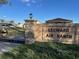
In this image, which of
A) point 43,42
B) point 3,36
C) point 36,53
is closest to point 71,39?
point 43,42

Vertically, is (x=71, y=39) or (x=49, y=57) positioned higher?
(x=71, y=39)

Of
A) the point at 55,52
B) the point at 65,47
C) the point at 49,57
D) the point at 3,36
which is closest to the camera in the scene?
the point at 49,57

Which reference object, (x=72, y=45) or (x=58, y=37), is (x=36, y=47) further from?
(x=72, y=45)

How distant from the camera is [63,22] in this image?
1295 centimetres

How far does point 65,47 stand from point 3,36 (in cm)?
584

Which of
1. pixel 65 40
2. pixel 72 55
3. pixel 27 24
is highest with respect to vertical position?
pixel 27 24

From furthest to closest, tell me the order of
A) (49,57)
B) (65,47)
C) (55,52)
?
(65,47) < (55,52) < (49,57)

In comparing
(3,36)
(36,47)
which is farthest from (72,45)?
(3,36)

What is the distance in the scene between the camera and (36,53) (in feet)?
36.4

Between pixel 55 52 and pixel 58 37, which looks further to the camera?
pixel 58 37

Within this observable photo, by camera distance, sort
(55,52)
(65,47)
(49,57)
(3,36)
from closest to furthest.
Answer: (49,57) < (55,52) < (65,47) < (3,36)

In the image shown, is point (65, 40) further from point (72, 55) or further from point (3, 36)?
point (3, 36)

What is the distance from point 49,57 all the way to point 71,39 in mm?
2709

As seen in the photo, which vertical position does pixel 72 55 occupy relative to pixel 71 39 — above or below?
below
